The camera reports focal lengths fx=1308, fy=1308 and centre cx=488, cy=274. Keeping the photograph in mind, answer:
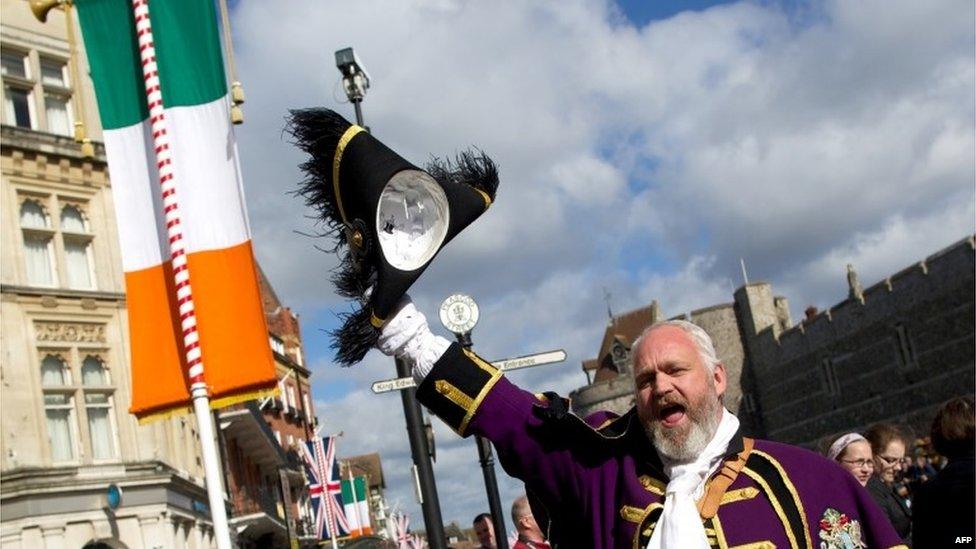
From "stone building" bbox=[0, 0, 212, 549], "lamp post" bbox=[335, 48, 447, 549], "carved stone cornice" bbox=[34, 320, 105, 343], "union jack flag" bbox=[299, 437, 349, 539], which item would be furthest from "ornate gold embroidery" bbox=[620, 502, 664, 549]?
"union jack flag" bbox=[299, 437, 349, 539]

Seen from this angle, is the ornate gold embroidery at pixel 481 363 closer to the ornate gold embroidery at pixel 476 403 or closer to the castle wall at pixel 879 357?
the ornate gold embroidery at pixel 476 403

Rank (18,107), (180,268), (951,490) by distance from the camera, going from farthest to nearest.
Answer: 1. (18,107)
2. (180,268)
3. (951,490)

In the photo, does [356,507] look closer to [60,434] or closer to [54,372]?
[60,434]

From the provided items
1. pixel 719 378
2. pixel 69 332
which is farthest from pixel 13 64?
pixel 719 378

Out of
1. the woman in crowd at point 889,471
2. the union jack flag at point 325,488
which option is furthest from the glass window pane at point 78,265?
the woman in crowd at point 889,471

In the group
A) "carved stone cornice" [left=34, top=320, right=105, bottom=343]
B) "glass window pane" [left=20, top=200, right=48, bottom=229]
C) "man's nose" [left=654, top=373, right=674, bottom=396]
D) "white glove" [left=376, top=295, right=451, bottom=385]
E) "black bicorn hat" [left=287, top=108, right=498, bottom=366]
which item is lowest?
"man's nose" [left=654, top=373, right=674, bottom=396]

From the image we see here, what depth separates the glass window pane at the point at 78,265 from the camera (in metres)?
22.3

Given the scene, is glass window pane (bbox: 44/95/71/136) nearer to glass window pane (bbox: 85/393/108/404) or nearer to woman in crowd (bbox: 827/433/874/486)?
glass window pane (bbox: 85/393/108/404)

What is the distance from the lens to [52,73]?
74.3 feet

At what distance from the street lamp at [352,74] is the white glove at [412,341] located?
9.53m

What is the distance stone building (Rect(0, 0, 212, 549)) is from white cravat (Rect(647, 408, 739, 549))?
18.1 m

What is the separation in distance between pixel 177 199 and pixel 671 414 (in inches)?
184

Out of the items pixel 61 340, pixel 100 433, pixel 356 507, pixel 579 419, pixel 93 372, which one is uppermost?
pixel 61 340

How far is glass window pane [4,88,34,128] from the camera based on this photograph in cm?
2170
